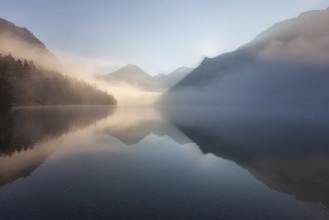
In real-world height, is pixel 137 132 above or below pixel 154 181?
below

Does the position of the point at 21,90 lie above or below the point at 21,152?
above

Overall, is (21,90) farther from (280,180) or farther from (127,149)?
(280,180)

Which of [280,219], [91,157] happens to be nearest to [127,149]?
[91,157]

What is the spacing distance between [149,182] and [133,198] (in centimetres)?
681

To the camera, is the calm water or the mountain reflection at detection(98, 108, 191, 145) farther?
the mountain reflection at detection(98, 108, 191, 145)

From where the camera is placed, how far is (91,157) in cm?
4809

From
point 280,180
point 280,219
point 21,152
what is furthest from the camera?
point 21,152

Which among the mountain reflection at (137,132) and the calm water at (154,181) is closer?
the calm water at (154,181)

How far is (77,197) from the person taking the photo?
1094 inches

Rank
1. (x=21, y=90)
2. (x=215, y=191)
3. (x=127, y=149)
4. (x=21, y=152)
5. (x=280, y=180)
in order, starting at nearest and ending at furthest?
1. (x=215, y=191)
2. (x=280, y=180)
3. (x=21, y=152)
4. (x=127, y=149)
5. (x=21, y=90)

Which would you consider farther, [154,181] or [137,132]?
[137,132]

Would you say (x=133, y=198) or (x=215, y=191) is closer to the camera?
(x=133, y=198)

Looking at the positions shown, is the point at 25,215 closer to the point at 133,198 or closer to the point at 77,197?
the point at 77,197

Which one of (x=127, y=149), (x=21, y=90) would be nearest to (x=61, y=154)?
(x=127, y=149)
